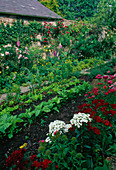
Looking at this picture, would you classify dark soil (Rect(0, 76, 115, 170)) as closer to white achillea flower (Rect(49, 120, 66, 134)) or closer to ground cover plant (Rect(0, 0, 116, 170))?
ground cover plant (Rect(0, 0, 116, 170))

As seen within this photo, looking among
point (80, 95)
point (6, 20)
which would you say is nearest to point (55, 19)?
point (6, 20)

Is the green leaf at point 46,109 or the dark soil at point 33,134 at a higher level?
the green leaf at point 46,109

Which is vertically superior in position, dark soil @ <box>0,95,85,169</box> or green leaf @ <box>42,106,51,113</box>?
green leaf @ <box>42,106,51,113</box>

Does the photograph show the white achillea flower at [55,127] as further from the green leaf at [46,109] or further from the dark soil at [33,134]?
the green leaf at [46,109]

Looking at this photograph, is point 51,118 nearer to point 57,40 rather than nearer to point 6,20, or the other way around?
point 6,20

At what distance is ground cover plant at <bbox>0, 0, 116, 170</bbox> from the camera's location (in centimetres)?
125

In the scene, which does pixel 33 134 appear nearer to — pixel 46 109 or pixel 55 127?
pixel 46 109

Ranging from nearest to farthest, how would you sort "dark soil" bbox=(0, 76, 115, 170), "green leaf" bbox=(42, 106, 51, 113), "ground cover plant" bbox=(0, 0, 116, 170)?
"ground cover plant" bbox=(0, 0, 116, 170) < "dark soil" bbox=(0, 76, 115, 170) < "green leaf" bbox=(42, 106, 51, 113)

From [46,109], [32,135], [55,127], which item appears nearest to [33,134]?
[32,135]

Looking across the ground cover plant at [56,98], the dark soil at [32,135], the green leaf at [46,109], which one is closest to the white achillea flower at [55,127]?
the ground cover plant at [56,98]

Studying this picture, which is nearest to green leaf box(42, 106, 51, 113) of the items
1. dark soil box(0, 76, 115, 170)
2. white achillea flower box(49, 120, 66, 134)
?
dark soil box(0, 76, 115, 170)

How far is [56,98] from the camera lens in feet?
8.31

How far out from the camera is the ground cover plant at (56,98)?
49.3 inches

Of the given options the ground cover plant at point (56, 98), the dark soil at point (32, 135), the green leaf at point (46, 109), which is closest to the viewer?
the ground cover plant at point (56, 98)
